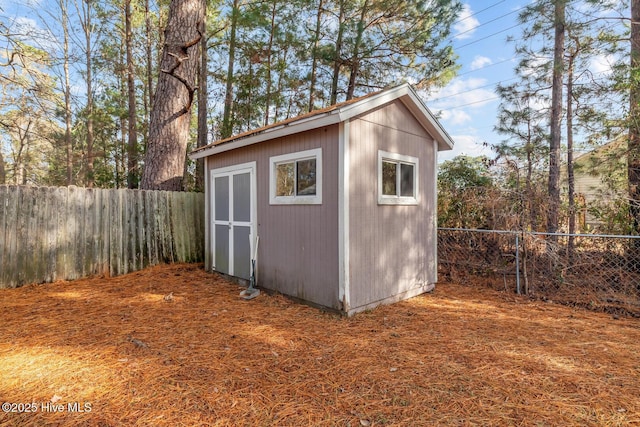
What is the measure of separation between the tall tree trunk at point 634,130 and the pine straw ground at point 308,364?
242cm

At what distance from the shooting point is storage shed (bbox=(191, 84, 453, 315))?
3971mm

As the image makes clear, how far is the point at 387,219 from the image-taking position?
4.54 meters

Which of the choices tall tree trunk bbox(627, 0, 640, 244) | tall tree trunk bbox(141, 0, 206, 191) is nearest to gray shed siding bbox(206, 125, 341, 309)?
tall tree trunk bbox(141, 0, 206, 191)

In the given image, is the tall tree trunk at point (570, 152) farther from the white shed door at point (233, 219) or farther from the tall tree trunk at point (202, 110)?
the tall tree trunk at point (202, 110)

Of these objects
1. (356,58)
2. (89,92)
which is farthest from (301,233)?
(89,92)

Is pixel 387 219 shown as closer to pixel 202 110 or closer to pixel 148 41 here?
→ pixel 202 110

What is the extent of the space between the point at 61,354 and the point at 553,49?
941 centimetres

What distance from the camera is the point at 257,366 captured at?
2.72 m

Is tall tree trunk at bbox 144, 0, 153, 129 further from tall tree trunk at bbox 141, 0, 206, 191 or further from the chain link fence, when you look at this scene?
the chain link fence

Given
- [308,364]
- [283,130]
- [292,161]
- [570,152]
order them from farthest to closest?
[570,152]
[292,161]
[283,130]
[308,364]

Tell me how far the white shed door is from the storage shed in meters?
0.02

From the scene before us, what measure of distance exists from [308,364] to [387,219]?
2.40m

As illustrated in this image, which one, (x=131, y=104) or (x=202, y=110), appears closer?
(x=202, y=110)

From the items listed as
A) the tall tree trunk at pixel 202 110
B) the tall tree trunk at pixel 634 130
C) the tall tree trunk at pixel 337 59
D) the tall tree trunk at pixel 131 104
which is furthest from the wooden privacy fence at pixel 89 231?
the tall tree trunk at pixel 634 130
